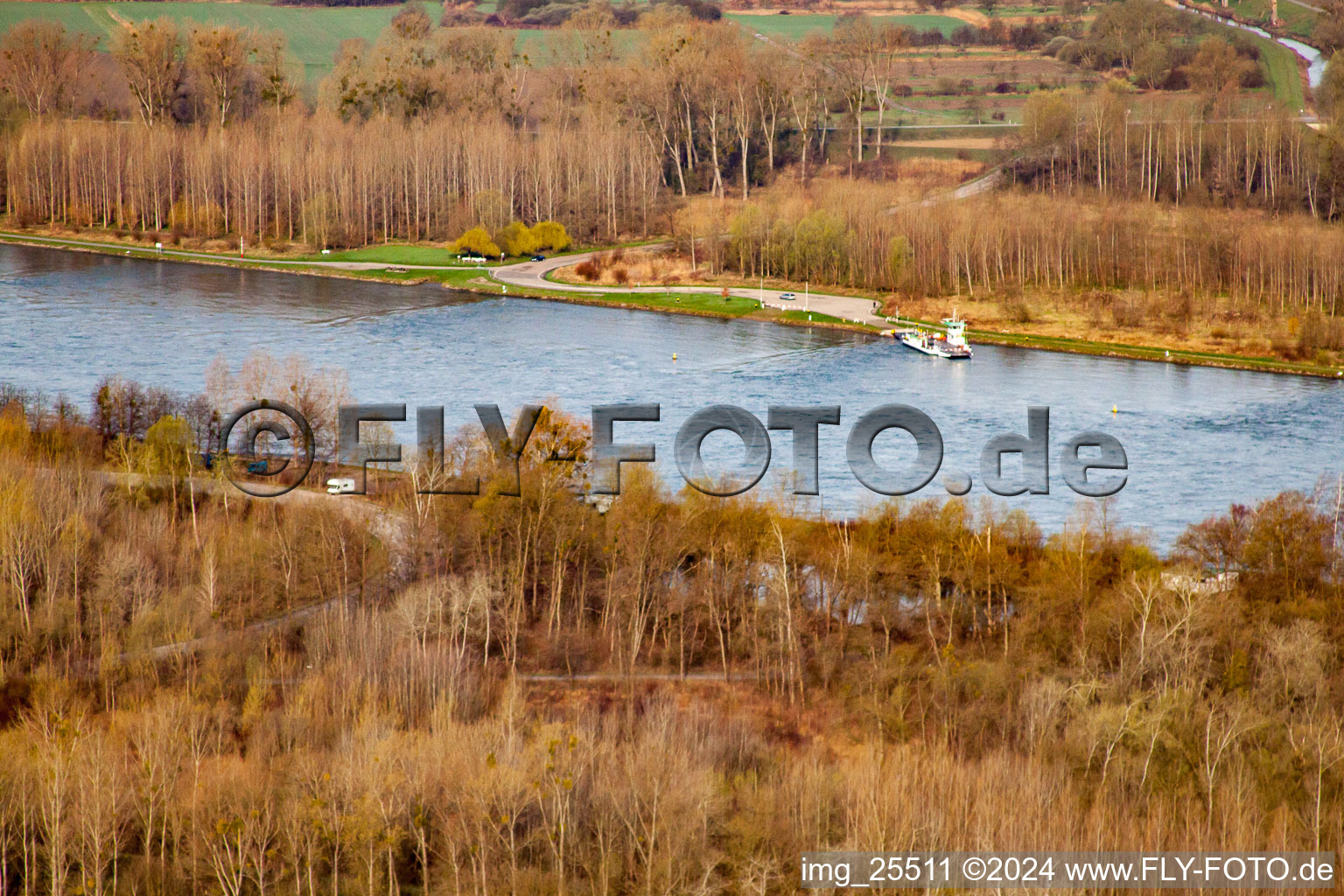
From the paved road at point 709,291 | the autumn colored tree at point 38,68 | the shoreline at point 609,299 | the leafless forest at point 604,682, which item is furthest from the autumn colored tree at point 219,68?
the leafless forest at point 604,682

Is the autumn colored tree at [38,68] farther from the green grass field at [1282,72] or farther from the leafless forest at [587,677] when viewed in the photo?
the green grass field at [1282,72]

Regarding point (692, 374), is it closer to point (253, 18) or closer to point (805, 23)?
point (805, 23)

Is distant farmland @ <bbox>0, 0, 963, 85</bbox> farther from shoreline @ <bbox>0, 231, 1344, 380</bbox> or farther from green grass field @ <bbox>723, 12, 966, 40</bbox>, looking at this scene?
shoreline @ <bbox>0, 231, 1344, 380</bbox>

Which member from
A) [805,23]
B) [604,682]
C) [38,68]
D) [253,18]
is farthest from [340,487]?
[253,18]

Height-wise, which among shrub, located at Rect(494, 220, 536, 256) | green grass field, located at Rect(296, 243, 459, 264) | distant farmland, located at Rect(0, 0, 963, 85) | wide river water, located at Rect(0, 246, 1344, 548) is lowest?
wide river water, located at Rect(0, 246, 1344, 548)

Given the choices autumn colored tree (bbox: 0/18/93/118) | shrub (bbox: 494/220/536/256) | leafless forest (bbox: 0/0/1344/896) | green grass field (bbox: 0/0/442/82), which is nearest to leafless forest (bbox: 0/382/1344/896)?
leafless forest (bbox: 0/0/1344/896)

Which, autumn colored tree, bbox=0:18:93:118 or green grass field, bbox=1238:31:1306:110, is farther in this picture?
green grass field, bbox=1238:31:1306:110

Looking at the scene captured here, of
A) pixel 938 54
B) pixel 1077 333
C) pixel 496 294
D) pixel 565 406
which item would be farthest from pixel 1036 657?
pixel 938 54
